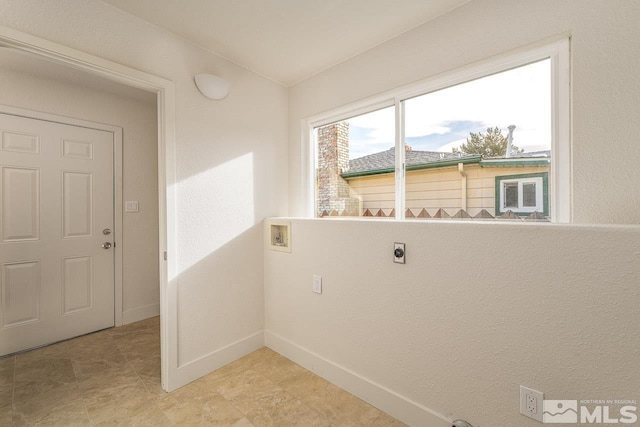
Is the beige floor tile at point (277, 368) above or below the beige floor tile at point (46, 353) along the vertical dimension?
below

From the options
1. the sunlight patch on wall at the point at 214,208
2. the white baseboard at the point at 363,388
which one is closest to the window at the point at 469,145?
the sunlight patch on wall at the point at 214,208

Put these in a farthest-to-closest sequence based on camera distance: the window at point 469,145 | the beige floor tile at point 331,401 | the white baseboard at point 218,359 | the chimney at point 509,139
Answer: the white baseboard at point 218,359 → the beige floor tile at point 331,401 → the chimney at point 509,139 → the window at point 469,145

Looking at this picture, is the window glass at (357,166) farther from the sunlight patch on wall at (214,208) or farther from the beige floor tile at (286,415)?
the beige floor tile at (286,415)

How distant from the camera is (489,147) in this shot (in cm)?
166

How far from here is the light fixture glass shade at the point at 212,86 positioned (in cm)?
207

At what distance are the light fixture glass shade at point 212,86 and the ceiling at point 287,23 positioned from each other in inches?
9.2

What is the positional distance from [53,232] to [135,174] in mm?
914

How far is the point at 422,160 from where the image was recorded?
194 centimetres

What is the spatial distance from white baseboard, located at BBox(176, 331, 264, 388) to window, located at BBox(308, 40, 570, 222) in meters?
1.41

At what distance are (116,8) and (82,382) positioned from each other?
252cm

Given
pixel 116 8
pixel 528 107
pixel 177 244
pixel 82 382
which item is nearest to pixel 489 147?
pixel 528 107

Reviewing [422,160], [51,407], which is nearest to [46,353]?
[51,407]

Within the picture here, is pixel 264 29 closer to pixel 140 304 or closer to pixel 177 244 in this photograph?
pixel 177 244

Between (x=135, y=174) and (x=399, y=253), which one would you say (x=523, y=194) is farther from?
(x=135, y=174)
